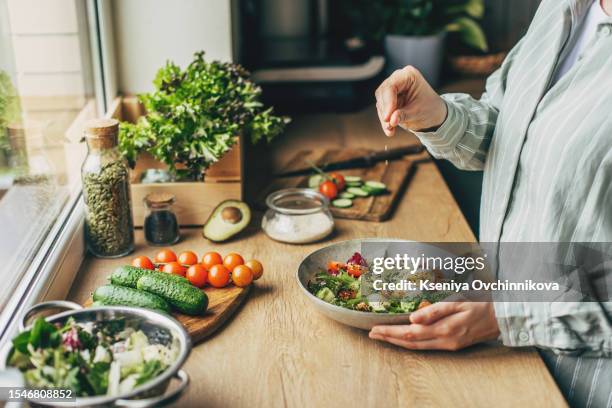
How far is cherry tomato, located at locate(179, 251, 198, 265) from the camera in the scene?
146 centimetres

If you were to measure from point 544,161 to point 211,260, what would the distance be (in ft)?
2.20

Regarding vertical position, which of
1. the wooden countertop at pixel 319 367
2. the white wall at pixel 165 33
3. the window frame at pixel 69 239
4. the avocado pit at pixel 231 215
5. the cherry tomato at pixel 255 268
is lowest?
the wooden countertop at pixel 319 367

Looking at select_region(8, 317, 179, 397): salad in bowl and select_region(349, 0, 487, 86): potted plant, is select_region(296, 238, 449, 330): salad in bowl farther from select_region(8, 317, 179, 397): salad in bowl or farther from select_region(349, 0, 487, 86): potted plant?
select_region(349, 0, 487, 86): potted plant

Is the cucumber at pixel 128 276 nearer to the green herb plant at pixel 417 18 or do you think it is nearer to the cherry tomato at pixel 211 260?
the cherry tomato at pixel 211 260

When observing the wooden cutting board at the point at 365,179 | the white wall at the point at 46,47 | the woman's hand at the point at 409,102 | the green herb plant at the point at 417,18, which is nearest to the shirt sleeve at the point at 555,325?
the woman's hand at the point at 409,102

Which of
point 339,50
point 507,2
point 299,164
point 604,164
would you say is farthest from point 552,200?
point 507,2

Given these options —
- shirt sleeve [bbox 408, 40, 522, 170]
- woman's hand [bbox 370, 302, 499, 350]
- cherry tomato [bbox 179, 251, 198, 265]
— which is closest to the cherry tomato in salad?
cherry tomato [bbox 179, 251, 198, 265]

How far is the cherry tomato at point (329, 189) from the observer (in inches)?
73.9

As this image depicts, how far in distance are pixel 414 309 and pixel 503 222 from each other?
0.31 meters

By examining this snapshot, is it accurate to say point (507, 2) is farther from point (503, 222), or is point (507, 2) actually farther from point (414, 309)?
point (414, 309)

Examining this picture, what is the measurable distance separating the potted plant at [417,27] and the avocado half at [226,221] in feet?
4.43

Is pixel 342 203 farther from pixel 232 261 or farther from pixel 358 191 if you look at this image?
pixel 232 261

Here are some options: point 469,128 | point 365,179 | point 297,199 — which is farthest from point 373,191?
point 469,128

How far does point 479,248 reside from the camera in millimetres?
1582
